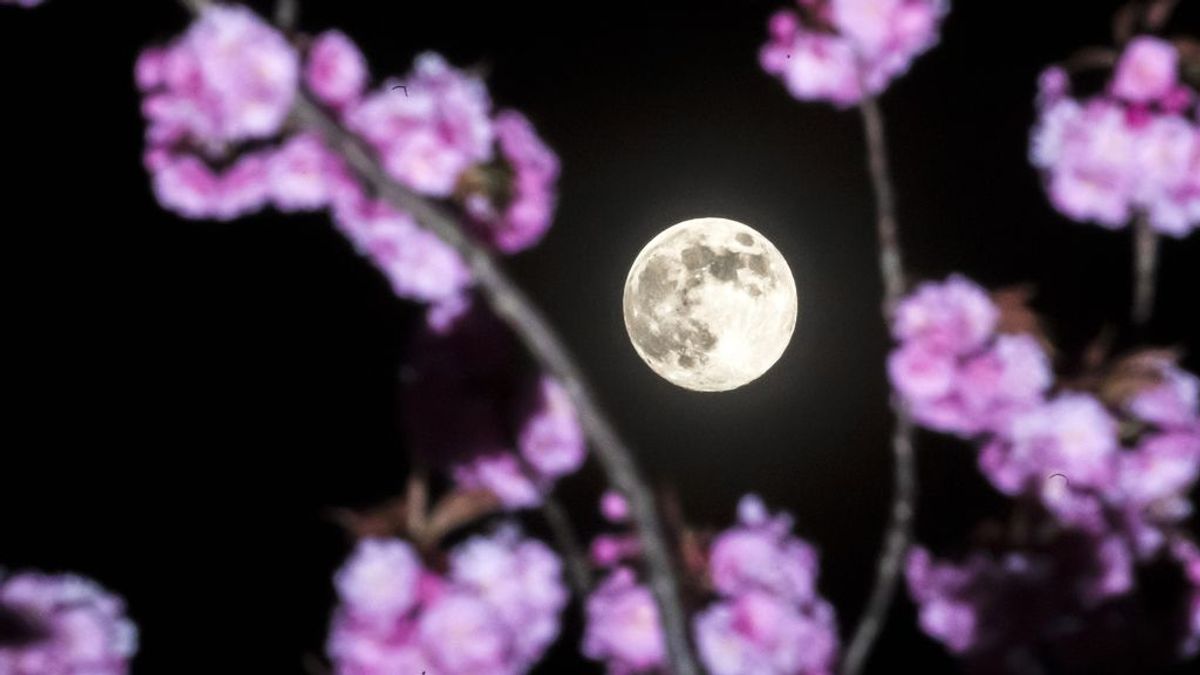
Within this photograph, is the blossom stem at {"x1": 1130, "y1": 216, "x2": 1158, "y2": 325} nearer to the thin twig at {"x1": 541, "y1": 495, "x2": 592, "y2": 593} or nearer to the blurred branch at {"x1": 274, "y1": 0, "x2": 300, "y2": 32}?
the thin twig at {"x1": 541, "y1": 495, "x2": 592, "y2": 593}

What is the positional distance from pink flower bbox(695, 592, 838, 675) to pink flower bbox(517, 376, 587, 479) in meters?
0.79

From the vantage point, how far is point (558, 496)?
17.2 ft

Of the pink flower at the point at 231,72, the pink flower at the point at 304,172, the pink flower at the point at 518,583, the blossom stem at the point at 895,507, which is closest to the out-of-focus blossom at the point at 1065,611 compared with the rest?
the blossom stem at the point at 895,507

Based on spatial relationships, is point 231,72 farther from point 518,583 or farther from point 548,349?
point 518,583

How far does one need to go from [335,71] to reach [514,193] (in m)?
0.75

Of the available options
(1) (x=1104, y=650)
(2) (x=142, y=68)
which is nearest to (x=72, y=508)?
(2) (x=142, y=68)

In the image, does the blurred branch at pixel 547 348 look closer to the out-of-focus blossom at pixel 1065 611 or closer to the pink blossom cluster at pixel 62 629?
the out-of-focus blossom at pixel 1065 611

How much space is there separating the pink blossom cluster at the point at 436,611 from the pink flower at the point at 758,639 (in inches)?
24.4

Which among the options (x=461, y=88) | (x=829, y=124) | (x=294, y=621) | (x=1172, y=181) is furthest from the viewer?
(x=829, y=124)

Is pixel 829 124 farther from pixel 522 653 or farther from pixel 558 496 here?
pixel 522 653

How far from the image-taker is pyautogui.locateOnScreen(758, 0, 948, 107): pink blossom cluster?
4.27 metres

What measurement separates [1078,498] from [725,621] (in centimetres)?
142

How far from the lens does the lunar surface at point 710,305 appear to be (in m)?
4.34

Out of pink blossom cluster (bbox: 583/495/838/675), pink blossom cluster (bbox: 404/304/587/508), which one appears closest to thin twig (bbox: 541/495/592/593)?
pink blossom cluster (bbox: 583/495/838/675)
